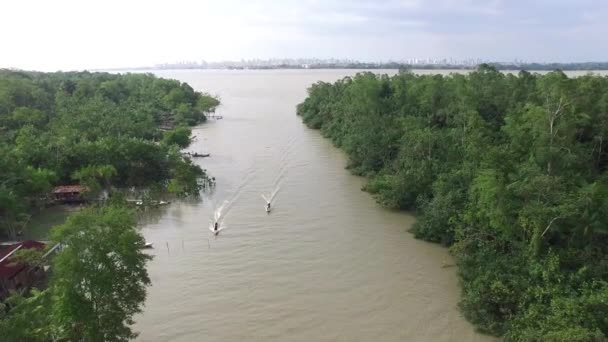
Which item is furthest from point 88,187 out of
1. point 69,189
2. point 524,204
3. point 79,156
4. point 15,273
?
point 524,204

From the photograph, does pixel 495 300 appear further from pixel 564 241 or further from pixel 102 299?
pixel 102 299

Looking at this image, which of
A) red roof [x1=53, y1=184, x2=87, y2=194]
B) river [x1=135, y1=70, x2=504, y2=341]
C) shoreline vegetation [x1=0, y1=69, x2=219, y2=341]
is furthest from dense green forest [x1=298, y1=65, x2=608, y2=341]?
red roof [x1=53, y1=184, x2=87, y2=194]

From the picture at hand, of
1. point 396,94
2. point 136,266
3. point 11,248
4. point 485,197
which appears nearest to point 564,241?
point 485,197

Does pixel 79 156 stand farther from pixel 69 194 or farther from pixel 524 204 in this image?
pixel 524 204

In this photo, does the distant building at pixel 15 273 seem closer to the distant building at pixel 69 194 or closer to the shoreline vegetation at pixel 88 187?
the shoreline vegetation at pixel 88 187

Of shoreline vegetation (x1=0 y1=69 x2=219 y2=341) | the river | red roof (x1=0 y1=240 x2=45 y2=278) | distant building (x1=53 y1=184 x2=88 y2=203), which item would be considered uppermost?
shoreline vegetation (x1=0 y1=69 x2=219 y2=341)

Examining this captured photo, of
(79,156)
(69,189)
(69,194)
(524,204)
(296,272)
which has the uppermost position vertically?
(524,204)

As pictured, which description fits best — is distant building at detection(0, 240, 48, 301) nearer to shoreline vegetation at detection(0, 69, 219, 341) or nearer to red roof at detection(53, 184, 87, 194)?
shoreline vegetation at detection(0, 69, 219, 341)
